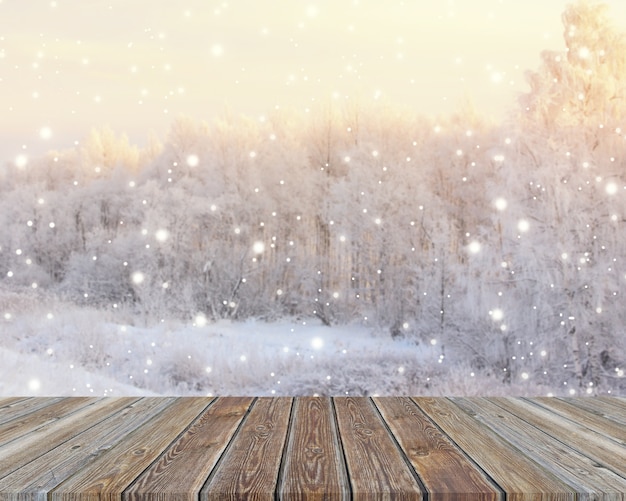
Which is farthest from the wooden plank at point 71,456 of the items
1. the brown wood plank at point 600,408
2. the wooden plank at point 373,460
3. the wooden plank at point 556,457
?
the brown wood plank at point 600,408

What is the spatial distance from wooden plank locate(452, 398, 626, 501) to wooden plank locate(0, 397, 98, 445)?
1.39 metres

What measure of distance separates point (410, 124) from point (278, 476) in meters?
2.50

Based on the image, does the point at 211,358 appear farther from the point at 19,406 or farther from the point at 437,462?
the point at 437,462

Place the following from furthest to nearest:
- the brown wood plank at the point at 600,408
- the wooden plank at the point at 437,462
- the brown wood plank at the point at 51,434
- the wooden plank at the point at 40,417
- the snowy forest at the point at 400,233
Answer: the snowy forest at the point at 400,233
the brown wood plank at the point at 600,408
the wooden plank at the point at 40,417
the brown wood plank at the point at 51,434
the wooden plank at the point at 437,462

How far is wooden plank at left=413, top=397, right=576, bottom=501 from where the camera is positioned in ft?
4.39

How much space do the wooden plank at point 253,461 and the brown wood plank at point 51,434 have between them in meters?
0.48

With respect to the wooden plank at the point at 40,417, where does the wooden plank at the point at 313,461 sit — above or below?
above

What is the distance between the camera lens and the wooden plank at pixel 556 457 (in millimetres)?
1368

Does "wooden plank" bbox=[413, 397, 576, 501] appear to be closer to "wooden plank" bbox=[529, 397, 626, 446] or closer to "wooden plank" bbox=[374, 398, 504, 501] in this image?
"wooden plank" bbox=[374, 398, 504, 501]

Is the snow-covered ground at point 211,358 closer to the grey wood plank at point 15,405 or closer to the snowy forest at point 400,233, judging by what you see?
the snowy forest at point 400,233

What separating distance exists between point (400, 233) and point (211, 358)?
1234 millimetres

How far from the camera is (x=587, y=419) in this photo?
83.0 inches

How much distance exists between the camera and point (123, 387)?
341cm

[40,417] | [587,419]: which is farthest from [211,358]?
[587,419]
